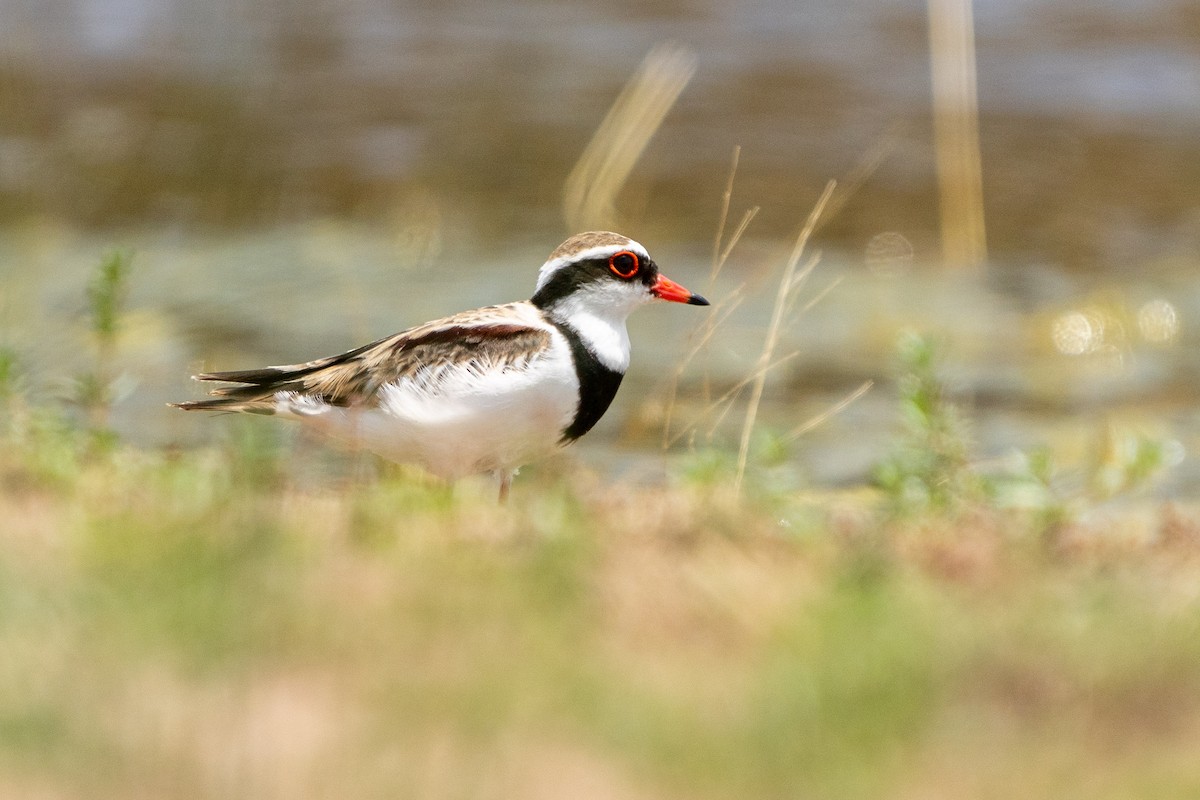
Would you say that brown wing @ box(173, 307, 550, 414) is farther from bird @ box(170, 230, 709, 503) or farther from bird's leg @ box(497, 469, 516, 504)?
bird's leg @ box(497, 469, 516, 504)

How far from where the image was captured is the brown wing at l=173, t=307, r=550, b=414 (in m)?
5.96

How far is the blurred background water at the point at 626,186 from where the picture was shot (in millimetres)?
10375

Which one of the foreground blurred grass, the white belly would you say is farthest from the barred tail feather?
the foreground blurred grass

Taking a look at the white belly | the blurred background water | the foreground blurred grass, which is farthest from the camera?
the blurred background water

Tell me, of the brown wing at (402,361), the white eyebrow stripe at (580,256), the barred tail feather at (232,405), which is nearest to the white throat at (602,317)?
the white eyebrow stripe at (580,256)

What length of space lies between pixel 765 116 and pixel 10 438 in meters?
10.7

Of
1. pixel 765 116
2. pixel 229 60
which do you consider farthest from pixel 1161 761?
pixel 765 116

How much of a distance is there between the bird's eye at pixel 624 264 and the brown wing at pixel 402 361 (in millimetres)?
464

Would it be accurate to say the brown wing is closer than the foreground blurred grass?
No

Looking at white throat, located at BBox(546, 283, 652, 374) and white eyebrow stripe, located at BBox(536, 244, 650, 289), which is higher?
white eyebrow stripe, located at BBox(536, 244, 650, 289)

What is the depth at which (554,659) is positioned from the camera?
3.70 metres

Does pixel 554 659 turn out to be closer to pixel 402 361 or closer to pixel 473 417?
pixel 473 417

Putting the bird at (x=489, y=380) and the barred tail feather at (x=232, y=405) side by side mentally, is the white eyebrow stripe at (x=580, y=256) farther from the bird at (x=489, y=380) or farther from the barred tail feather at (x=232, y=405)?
the barred tail feather at (x=232, y=405)

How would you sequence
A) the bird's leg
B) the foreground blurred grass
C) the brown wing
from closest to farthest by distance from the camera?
1. the foreground blurred grass
2. the brown wing
3. the bird's leg
